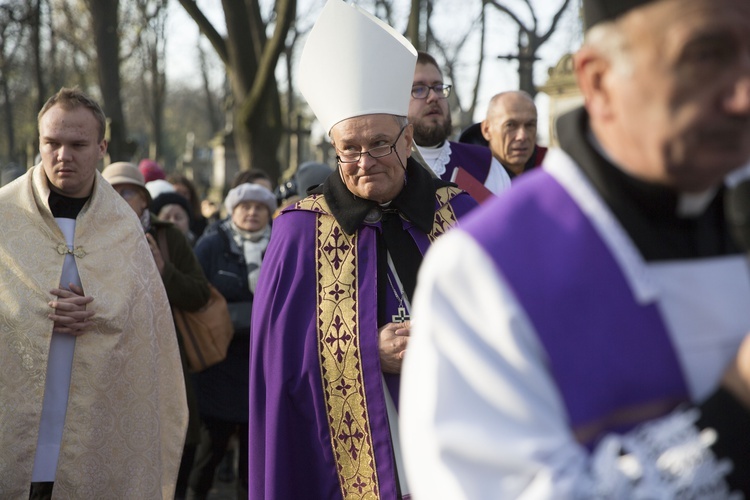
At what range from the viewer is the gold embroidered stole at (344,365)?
389 centimetres

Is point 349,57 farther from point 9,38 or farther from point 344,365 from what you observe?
point 9,38

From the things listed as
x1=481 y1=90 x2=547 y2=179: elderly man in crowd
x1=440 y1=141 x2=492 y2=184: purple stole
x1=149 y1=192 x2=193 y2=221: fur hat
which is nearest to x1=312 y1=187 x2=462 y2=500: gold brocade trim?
x1=440 y1=141 x2=492 y2=184: purple stole

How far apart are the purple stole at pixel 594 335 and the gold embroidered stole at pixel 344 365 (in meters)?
2.25

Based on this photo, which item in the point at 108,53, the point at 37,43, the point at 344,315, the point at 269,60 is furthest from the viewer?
the point at 37,43

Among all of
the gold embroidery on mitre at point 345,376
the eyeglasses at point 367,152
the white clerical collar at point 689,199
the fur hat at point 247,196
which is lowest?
the gold embroidery on mitre at point 345,376

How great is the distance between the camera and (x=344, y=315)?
3953 millimetres

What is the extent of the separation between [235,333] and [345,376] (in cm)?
281

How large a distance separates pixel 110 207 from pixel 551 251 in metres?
3.60

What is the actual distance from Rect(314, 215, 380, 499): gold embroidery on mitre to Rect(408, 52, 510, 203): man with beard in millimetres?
1526

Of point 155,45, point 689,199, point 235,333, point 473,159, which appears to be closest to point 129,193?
point 235,333

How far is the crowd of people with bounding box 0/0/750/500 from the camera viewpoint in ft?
5.42

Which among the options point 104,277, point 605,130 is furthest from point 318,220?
point 605,130

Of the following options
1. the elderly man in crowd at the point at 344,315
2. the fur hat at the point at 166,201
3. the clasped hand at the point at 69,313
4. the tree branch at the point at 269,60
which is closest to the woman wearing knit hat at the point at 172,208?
the fur hat at the point at 166,201

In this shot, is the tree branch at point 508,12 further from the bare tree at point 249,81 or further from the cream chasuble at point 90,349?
the cream chasuble at point 90,349
